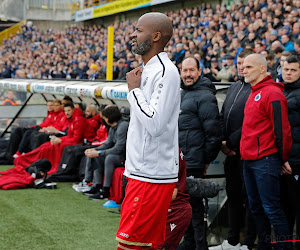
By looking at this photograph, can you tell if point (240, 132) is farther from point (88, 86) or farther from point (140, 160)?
point (88, 86)

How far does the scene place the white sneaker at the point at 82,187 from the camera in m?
7.59

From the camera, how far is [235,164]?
473 centimetres

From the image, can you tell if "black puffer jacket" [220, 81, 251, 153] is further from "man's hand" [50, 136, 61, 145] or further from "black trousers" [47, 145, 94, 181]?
"man's hand" [50, 136, 61, 145]

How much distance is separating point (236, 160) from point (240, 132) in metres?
0.34

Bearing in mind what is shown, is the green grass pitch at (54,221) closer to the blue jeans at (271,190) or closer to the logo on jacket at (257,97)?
the blue jeans at (271,190)

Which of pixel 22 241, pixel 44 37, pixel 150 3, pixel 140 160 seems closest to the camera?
pixel 140 160

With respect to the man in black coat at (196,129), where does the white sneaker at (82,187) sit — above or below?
below

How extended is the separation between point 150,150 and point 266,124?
68.3 inches

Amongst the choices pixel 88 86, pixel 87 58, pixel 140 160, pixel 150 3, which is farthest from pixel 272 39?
pixel 150 3

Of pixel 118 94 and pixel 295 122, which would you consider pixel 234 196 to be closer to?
pixel 295 122

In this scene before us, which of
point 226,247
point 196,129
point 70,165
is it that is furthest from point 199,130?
point 70,165

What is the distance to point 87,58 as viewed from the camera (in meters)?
23.8

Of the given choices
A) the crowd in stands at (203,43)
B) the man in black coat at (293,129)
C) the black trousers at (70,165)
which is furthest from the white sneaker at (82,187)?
the man in black coat at (293,129)

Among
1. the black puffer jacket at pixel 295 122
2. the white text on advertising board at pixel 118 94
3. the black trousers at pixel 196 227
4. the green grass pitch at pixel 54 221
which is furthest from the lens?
the white text on advertising board at pixel 118 94
